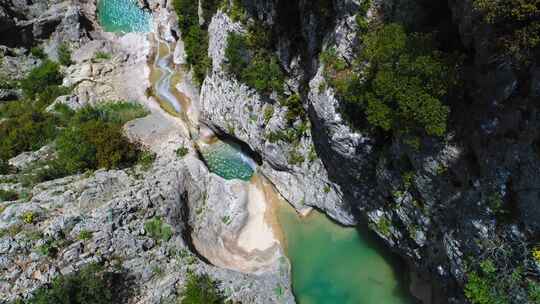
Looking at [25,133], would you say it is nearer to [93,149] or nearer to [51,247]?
[93,149]

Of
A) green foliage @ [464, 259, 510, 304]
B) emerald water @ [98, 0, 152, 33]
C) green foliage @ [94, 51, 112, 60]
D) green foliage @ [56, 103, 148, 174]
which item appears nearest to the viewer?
green foliage @ [464, 259, 510, 304]

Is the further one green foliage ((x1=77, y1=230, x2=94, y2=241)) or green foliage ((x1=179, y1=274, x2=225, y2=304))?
green foliage ((x1=77, y1=230, x2=94, y2=241))

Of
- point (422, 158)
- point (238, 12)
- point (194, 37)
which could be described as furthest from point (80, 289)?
point (194, 37)

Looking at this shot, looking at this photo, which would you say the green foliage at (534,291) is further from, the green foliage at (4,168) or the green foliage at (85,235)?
the green foliage at (4,168)

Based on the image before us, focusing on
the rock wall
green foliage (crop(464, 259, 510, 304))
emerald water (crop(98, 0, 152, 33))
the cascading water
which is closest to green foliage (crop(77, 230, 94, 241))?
the rock wall

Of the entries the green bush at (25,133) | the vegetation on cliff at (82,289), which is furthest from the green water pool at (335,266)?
the green bush at (25,133)

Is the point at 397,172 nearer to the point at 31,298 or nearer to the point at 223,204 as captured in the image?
the point at 223,204

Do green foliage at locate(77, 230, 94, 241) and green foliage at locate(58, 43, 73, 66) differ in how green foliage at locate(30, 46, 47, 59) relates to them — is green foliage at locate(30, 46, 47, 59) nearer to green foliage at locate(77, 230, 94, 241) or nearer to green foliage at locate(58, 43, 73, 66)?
green foliage at locate(58, 43, 73, 66)
